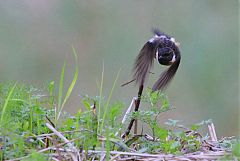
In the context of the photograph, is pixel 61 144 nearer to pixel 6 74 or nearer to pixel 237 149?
pixel 237 149

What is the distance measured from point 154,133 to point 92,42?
1.68 metres

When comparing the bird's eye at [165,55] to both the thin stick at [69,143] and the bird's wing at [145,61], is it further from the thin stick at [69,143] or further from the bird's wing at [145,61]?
the thin stick at [69,143]

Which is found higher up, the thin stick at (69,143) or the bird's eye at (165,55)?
the bird's eye at (165,55)

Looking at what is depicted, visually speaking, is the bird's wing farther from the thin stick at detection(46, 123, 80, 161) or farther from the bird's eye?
the thin stick at detection(46, 123, 80, 161)

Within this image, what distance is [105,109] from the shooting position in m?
1.14

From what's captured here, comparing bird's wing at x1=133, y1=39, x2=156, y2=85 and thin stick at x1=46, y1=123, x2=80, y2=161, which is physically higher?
bird's wing at x1=133, y1=39, x2=156, y2=85

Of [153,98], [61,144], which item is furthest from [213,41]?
[61,144]

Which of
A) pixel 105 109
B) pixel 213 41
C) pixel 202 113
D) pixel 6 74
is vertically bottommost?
pixel 105 109

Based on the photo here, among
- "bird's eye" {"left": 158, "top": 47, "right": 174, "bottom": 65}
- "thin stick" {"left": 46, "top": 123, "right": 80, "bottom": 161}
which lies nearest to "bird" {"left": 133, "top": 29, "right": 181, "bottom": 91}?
"bird's eye" {"left": 158, "top": 47, "right": 174, "bottom": 65}

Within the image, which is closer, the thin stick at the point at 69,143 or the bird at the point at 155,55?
the thin stick at the point at 69,143

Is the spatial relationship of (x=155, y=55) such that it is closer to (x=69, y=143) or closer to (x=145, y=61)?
(x=145, y=61)

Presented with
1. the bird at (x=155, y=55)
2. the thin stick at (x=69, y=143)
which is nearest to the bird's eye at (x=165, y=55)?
the bird at (x=155, y=55)

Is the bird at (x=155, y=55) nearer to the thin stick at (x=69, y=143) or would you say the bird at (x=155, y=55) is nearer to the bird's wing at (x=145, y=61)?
the bird's wing at (x=145, y=61)

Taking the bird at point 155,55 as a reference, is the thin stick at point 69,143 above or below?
below
